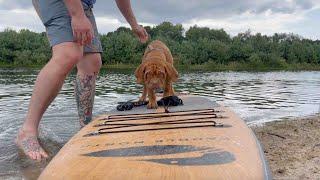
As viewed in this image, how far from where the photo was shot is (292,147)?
490 cm

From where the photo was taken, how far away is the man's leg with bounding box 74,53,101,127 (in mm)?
5175

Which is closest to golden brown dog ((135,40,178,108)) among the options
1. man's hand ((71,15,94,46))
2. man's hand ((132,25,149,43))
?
man's hand ((132,25,149,43))

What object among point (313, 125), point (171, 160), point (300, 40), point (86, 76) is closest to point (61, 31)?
point (86, 76)

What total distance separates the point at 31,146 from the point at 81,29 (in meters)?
1.16

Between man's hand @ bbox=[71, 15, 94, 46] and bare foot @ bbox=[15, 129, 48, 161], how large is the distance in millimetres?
982

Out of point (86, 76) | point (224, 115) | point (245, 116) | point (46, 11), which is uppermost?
point (46, 11)

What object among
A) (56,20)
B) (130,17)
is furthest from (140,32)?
(56,20)

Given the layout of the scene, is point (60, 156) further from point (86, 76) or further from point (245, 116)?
point (245, 116)

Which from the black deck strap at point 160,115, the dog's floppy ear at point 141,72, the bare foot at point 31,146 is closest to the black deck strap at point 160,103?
the dog's floppy ear at point 141,72

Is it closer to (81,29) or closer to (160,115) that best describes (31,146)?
(81,29)

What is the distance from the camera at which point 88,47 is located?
507 centimetres

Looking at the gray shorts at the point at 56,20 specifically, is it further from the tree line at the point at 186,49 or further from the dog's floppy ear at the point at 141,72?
the tree line at the point at 186,49

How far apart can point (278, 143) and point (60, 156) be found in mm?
2887

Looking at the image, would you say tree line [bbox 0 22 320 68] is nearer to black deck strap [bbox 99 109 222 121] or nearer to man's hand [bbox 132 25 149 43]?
man's hand [bbox 132 25 149 43]
